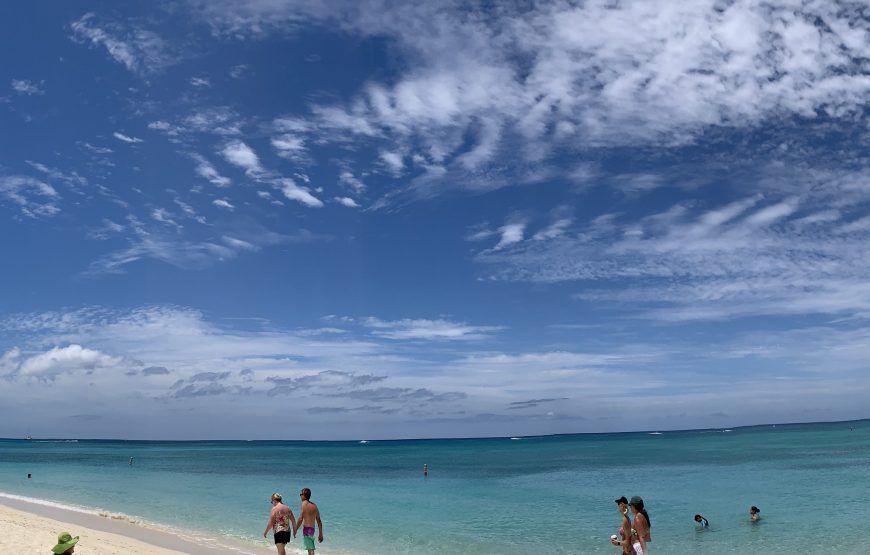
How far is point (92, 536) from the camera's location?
20.6 meters

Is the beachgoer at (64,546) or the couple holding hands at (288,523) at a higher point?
the beachgoer at (64,546)

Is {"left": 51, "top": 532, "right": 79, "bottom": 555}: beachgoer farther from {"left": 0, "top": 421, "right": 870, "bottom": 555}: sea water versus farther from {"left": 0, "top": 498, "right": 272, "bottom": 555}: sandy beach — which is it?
{"left": 0, "top": 421, "right": 870, "bottom": 555}: sea water

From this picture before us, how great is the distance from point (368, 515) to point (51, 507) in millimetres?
15751

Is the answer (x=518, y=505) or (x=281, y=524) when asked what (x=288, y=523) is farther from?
(x=518, y=505)

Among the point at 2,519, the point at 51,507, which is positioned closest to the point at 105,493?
the point at 51,507

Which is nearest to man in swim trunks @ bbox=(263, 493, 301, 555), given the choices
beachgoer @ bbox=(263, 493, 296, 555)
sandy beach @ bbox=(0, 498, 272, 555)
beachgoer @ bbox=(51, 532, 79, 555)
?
beachgoer @ bbox=(263, 493, 296, 555)

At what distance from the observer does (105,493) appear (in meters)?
39.8

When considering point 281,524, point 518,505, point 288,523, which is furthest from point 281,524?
point 518,505

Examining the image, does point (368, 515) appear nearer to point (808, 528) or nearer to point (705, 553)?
point (705, 553)

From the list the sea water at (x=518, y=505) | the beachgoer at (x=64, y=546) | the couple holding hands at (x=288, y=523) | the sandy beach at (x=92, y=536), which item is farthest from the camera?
the sea water at (x=518, y=505)

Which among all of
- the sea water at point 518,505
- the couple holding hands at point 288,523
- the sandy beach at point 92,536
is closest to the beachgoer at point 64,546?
the couple holding hands at point 288,523

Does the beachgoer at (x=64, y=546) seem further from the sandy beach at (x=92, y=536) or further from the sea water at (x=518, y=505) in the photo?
the sea water at (x=518, y=505)

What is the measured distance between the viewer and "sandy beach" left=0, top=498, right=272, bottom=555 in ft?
56.7

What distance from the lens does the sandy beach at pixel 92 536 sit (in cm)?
1728
